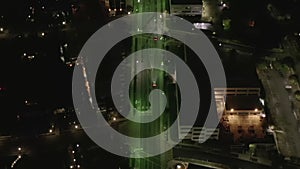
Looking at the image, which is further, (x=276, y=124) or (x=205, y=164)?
(x=276, y=124)

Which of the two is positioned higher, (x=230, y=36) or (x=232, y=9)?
(x=232, y=9)

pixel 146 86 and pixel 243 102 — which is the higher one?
pixel 146 86

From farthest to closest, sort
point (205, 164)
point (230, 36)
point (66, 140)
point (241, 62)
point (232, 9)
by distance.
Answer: point (232, 9) < point (230, 36) < point (241, 62) < point (66, 140) < point (205, 164)

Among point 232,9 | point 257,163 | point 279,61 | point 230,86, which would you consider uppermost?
point 232,9

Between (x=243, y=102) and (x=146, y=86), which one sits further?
(x=146, y=86)

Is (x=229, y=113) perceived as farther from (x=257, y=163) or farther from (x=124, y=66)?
(x=124, y=66)

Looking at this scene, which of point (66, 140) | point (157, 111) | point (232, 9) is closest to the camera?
point (66, 140)

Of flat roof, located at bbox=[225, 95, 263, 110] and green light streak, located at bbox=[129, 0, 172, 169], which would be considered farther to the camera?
flat roof, located at bbox=[225, 95, 263, 110]

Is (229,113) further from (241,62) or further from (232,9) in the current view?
(232,9)

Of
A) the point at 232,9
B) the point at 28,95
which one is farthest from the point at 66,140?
the point at 232,9

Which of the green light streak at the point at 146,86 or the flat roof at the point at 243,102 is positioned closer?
the green light streak at the point at 146,86
